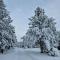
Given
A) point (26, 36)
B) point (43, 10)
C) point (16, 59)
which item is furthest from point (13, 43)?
point (43, 10)

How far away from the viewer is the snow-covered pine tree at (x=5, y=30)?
20.3 metres

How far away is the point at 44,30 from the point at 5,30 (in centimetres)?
573

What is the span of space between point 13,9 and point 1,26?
482 centimetres

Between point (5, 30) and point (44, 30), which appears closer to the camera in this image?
point (44, 30)

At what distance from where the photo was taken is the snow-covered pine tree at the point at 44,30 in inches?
806

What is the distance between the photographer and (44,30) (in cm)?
2091

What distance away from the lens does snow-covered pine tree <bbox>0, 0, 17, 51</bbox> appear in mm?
20330

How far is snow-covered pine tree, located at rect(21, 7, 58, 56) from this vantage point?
20.5m

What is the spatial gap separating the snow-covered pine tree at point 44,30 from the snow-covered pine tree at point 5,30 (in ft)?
10.8

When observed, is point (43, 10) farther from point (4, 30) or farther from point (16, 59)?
point (16, 59)

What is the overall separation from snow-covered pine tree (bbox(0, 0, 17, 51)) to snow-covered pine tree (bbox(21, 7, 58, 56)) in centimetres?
330

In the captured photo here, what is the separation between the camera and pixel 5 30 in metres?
21.2

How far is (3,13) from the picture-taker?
22.1 meters

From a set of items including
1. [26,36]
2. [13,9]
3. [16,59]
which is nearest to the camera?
[16,59]
